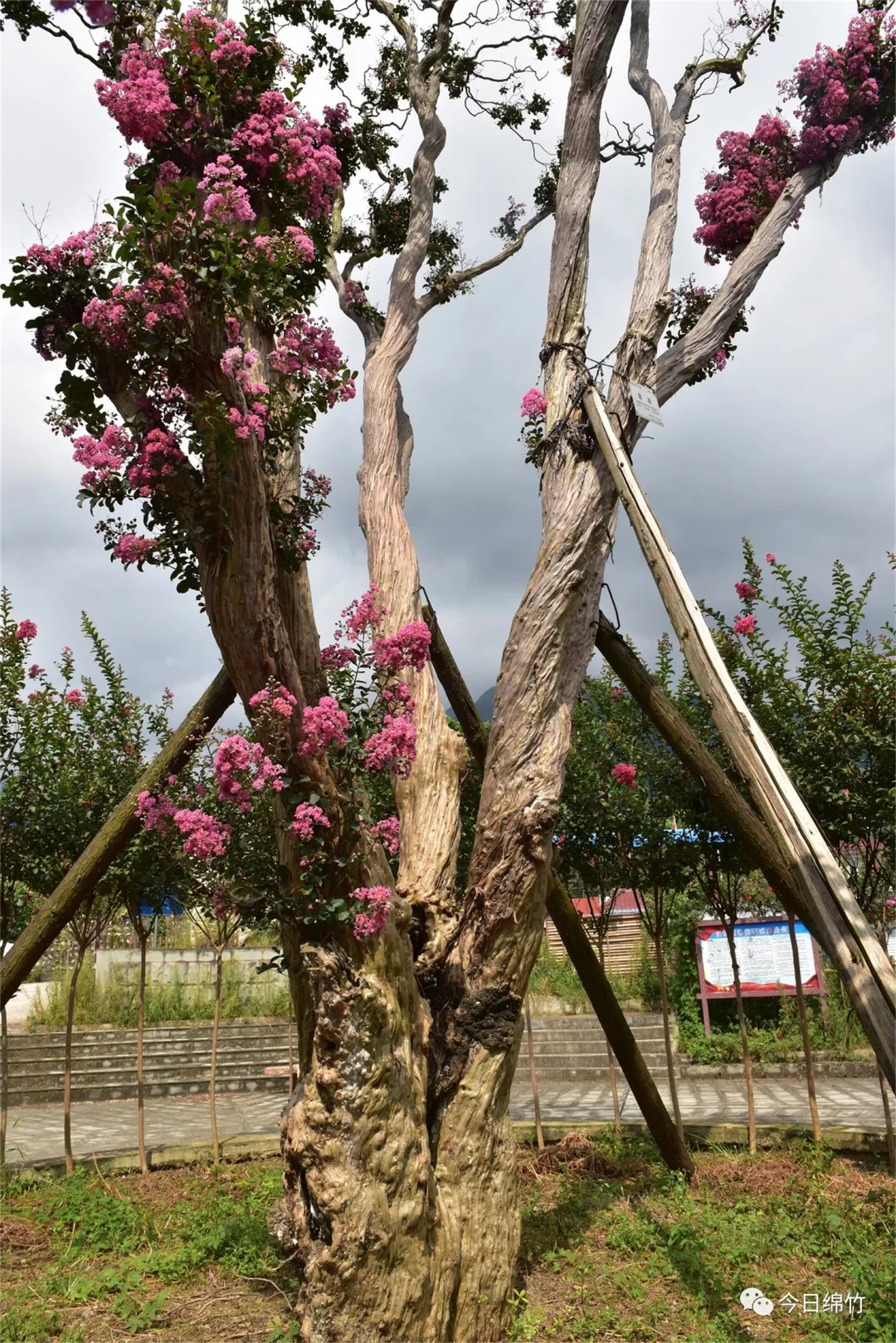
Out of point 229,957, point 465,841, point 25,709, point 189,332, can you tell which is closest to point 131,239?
point 189,332

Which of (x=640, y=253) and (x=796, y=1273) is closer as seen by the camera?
(x=796, y=1273)

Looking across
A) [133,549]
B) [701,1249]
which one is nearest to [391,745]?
[133,549]

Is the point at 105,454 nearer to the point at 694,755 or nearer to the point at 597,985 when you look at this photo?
the point at 694,755

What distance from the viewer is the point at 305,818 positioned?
3.40 meters

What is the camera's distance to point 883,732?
6473 millimetres

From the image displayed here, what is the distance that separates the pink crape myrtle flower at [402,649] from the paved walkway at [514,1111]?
534 cm

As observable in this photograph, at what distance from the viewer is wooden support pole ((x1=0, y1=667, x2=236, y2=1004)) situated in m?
5.30

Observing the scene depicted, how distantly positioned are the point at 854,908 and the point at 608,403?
3256 mm

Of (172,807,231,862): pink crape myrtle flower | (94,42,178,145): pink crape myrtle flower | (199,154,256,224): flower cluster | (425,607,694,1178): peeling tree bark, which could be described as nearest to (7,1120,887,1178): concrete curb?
(425,607,694,1178): peeling tree bark

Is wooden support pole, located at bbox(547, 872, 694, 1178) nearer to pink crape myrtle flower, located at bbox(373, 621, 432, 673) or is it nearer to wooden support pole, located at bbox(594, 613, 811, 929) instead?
wooden support pole, located at bbox(594, 613, 811, 929)

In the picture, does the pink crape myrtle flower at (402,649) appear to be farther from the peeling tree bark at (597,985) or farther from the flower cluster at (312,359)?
the peeling tree bark at (597,985)

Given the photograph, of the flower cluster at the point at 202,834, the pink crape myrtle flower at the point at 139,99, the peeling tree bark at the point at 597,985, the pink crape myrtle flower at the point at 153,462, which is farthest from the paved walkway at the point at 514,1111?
the pink crape myrtle flower at the point at 139,99

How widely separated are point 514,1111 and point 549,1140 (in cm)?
294

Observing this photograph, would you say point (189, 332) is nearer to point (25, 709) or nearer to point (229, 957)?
point (25, 709)
